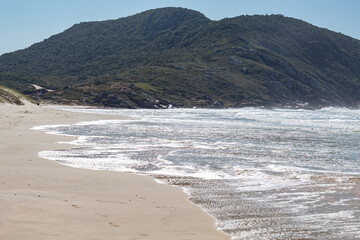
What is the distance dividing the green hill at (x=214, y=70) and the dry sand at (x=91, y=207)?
269 ft

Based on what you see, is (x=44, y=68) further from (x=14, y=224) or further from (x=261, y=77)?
(x=14, y=224)

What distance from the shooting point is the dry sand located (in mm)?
6473

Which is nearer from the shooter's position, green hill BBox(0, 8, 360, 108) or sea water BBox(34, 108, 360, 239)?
sea water BBox(34, 108, 360, 239)

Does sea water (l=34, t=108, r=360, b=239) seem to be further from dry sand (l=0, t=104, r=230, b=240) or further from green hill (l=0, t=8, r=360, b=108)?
green hill (l=0, t=8, r=360, b=108)

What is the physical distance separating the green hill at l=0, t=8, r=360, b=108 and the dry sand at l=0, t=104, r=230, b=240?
82136 mm

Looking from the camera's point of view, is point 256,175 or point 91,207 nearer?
point 91,207

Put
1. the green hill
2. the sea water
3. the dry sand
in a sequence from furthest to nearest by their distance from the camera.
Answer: the green hill → the sea water → the dry sand

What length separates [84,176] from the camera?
453 inches

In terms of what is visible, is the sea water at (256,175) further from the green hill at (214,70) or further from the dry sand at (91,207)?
the green hill at (214,70)

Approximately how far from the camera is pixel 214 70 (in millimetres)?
130000

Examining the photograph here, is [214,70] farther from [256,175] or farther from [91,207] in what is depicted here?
[91,207]

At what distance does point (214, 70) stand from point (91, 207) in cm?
12403

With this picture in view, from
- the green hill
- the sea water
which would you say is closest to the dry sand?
the sea water

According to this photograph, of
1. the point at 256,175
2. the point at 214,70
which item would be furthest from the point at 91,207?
the point at 214,70
